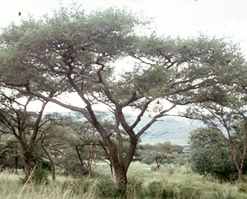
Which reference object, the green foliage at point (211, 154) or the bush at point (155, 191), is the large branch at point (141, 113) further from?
the green foliage at point (211, 154)

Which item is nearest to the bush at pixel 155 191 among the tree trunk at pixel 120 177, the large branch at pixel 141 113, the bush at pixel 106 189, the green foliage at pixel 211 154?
the tree trunk at pixel 120 177

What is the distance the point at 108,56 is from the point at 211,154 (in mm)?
16464

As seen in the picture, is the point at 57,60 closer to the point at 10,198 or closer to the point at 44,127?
the point at 10,198

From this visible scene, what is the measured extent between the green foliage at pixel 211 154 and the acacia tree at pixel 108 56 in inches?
531

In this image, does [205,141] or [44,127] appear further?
[205,141]

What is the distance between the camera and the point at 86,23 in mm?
11508

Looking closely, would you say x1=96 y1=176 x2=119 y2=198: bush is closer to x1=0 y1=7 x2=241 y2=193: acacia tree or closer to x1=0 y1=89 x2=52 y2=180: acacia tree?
x1=0 y1=7 x2=241 y2=193: acacia tree

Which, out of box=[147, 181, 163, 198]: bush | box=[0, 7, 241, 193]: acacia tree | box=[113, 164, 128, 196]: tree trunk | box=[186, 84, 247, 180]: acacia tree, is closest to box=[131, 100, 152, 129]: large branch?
box=[0, 7, 241, 193]: acacia tree

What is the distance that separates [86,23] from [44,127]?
43.0ft

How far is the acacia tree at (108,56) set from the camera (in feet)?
38.3

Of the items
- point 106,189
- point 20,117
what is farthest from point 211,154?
point 106,189

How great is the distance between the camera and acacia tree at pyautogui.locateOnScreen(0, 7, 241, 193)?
11688mm

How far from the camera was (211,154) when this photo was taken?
Answer: 1086 inches

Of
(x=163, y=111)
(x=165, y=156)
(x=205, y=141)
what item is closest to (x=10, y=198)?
(x=163, y=111)
